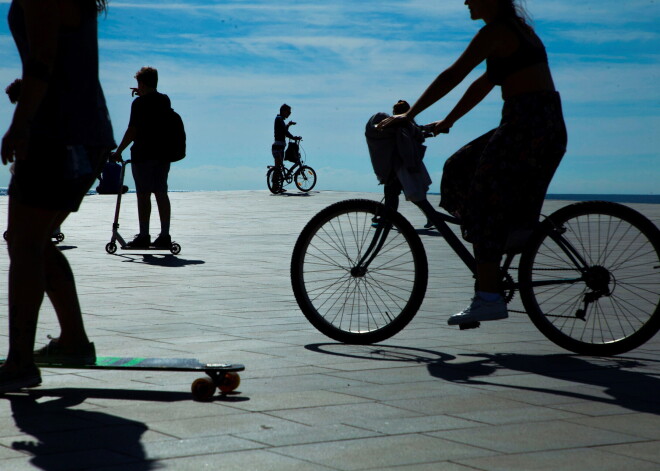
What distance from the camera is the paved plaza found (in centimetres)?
346

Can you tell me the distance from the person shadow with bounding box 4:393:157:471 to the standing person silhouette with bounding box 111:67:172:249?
8080 mm

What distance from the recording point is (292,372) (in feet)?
16.5

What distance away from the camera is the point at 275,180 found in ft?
95.7

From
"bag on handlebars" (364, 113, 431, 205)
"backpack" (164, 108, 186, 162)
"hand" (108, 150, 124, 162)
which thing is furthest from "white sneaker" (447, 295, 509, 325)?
"hand" (108, 150, 124, 162)

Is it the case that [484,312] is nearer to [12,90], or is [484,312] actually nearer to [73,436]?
[73,436]

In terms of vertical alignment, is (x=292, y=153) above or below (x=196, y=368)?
above

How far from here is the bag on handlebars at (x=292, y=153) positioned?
29.6m

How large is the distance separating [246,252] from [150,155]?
5.48ft

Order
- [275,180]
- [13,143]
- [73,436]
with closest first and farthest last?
1. [73,436]
2. [13,143]
3. [275,180]

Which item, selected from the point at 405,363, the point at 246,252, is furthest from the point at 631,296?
the point at 246,252

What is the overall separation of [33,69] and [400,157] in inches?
88.5

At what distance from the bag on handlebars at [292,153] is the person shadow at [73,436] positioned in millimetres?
25287

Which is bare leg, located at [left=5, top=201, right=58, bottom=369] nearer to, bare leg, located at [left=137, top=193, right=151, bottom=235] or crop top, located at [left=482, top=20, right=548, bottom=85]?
crop top, located at [left=482, top=20, right=548, bottom=85]

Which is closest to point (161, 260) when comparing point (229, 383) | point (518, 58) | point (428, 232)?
point (428, 232)
